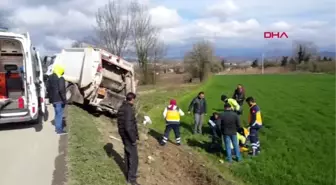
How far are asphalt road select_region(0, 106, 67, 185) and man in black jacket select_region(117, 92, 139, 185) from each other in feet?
3.97

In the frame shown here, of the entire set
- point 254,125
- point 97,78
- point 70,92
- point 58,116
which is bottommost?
point 254,125

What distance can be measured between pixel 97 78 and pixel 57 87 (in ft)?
10.4

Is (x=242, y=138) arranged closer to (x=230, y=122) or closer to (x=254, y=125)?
(x=254, y=125)

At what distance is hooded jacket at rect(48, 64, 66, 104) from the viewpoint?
968cm

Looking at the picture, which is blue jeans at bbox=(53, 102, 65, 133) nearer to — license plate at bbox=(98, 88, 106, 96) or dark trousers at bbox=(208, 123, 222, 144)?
license plate at bbox=(98, 88, 106, 96)

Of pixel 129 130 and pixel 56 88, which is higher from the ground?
pixel 56 88

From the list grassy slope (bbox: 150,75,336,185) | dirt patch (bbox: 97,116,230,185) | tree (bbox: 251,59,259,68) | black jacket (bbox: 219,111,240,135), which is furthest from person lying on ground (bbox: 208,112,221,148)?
tree (bbox: 251,59,259,68)

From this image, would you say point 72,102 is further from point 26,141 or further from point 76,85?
point 26,141

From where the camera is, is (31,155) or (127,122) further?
(31,155)

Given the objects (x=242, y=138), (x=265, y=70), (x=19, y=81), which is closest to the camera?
(x=19, y=81)

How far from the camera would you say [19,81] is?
11141 mm

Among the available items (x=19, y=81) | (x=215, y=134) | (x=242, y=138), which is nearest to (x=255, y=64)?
(x=215, y=134)

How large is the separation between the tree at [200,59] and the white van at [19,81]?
5105 cm

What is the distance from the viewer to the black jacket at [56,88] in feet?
31.8
